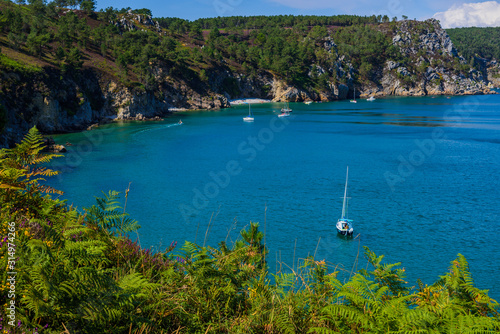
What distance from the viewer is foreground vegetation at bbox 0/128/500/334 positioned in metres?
4.09

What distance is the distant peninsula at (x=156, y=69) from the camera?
66.0m

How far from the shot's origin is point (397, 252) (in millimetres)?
23812

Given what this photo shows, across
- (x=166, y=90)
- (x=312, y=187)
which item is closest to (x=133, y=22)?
(x=166, y=90)

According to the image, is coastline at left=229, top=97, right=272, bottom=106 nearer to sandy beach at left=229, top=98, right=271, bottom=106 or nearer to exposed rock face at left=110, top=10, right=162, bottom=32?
sandy beach at left=229, top=98, right=271, bottom=106

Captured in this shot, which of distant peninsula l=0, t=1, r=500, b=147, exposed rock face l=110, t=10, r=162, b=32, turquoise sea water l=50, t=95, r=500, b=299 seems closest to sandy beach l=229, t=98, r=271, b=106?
distant peninsula l=0, t=1, r=500, b=147

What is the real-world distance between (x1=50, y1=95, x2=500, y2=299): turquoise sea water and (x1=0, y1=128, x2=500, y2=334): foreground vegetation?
1.03 metres

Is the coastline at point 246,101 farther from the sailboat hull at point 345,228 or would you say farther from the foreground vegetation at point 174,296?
the foreground vegetation at point 174,296

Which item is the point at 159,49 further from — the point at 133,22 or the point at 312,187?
the point at 312,187

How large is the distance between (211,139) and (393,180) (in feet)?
118

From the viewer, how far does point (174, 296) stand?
508 centimetres

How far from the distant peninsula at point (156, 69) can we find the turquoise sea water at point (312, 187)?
400 inches

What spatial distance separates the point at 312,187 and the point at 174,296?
110 feet

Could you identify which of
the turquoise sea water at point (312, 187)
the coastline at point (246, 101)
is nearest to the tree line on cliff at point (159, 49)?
the coastline at point (246, 101)

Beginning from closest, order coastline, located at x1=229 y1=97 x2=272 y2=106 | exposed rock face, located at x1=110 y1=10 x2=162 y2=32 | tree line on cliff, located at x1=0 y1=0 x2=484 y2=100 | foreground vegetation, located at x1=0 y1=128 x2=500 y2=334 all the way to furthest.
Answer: foreground vegetation, located at x1=0 y1=128 x2=500 y2=334 < tree line on cliff, located at x1=0 y1=0 x2=484 y2=100 < exposed rock face, located at x1=110 y1=10 x2=162 y2=32 < coastline, located at x1=229 y1=97 x2=272 y2=106
